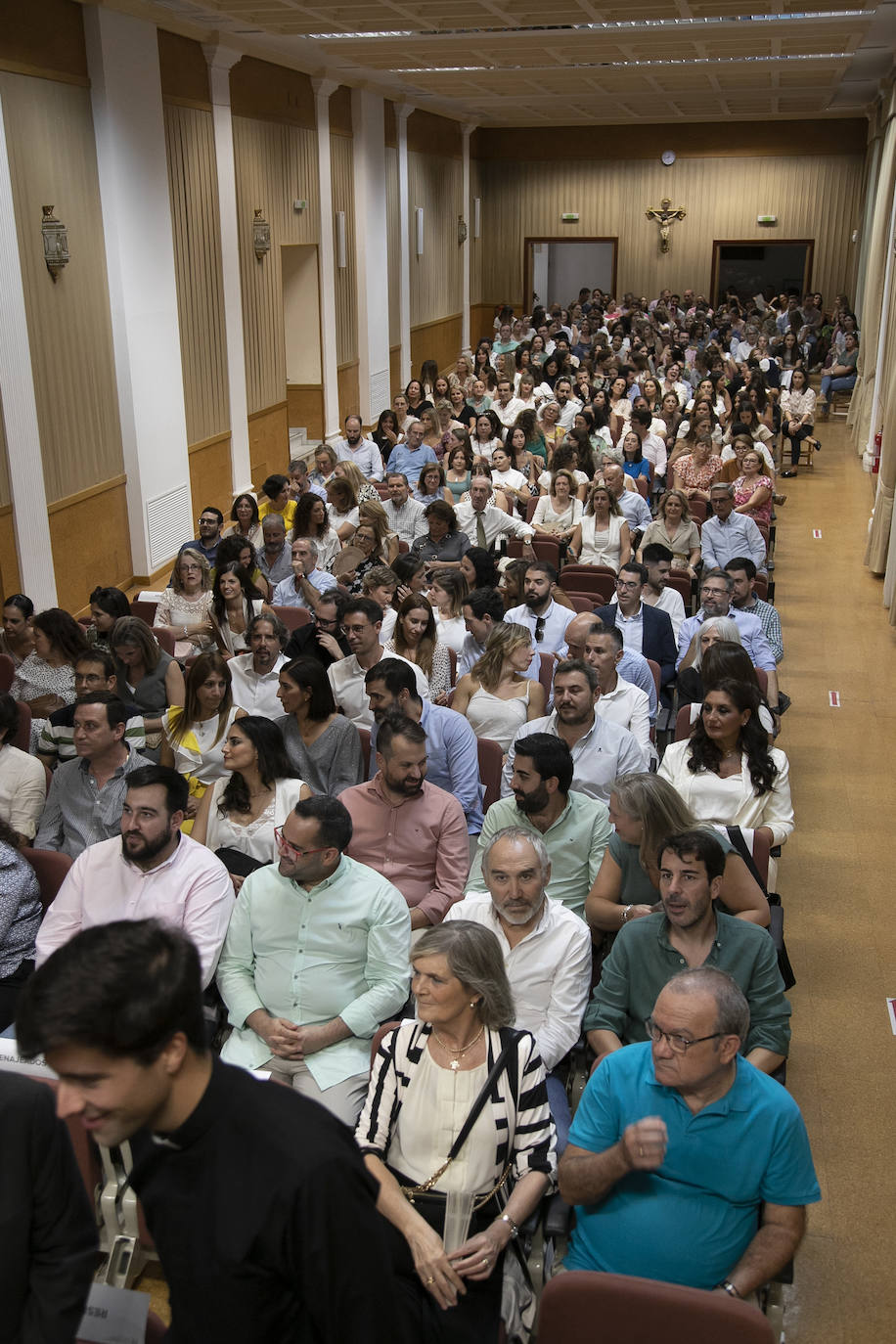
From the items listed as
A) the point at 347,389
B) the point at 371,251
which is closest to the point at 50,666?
the point at 347,389

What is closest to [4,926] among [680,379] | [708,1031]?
[708,1031]

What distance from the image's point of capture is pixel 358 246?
16.2 metres

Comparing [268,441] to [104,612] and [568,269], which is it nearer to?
[104,612]

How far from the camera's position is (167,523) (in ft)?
34.6

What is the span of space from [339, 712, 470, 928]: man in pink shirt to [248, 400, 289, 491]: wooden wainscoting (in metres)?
9.25

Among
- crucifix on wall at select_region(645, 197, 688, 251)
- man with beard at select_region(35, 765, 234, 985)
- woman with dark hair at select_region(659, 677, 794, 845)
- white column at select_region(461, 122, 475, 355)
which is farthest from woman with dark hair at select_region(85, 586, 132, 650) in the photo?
crucifix on wall at select_region(645, 197, 688, 251)

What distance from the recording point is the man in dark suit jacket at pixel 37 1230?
188 cm

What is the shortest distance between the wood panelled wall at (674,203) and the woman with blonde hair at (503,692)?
68.6ft

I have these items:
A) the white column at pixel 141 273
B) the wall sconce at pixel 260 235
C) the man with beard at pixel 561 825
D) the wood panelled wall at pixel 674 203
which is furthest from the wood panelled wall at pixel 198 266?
the wood panelled wall at pixel 674 203

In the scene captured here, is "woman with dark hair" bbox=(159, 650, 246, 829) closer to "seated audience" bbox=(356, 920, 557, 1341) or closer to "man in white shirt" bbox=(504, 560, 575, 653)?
"man in white shirt" bbox=(504, 560, 575, 653)

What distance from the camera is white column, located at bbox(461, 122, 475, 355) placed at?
74.7ft

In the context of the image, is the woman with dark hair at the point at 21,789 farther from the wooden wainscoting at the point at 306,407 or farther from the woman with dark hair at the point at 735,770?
the wooden wainscoting at the point at 306,407

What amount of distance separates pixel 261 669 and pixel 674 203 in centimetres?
2134

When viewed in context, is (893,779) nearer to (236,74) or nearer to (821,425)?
(236,74)
